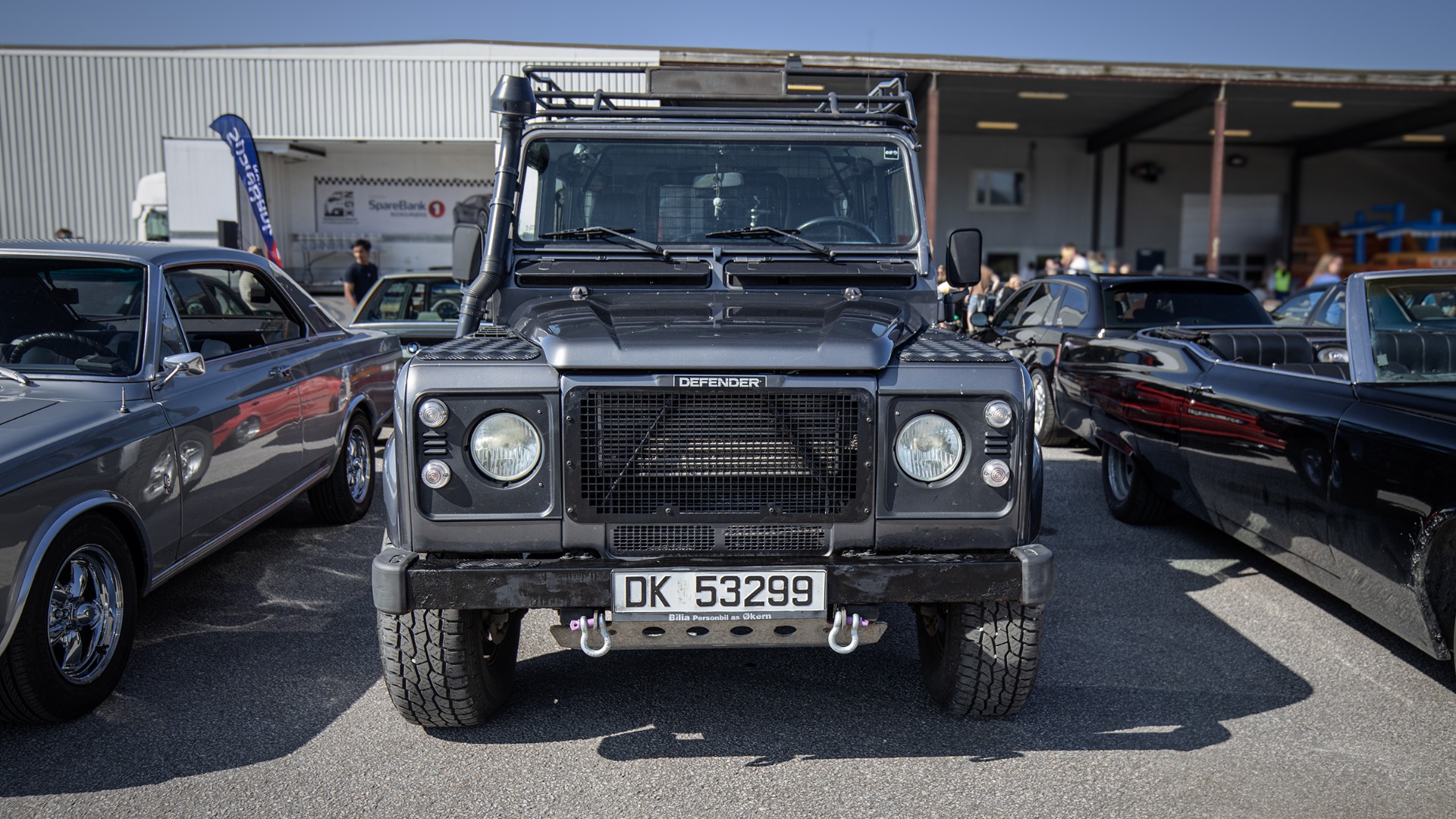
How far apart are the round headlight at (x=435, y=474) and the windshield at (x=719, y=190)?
1.44m

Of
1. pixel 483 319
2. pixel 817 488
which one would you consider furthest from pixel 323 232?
pixel 817 488

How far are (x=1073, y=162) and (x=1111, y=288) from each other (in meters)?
20.0

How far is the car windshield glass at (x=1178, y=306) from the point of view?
7.58 meters

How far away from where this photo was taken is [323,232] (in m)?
20.0

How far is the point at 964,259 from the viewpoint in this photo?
4199 mm

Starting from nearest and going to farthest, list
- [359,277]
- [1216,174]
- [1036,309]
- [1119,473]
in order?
[1119,473] → [1036,309] → [359,277] → [1216,174]

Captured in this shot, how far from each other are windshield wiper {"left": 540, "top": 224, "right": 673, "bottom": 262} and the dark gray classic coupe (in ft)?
5.05

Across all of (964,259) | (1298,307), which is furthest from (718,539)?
(1298,307)

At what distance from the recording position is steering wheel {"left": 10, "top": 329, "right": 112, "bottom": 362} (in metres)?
3.99

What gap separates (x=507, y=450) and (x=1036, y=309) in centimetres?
680

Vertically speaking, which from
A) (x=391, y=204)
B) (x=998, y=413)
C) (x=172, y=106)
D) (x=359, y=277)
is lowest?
(x=998, y=413)

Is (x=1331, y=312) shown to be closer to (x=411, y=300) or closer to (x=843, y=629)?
(x=843, y=629)

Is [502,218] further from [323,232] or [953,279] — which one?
[323,232]

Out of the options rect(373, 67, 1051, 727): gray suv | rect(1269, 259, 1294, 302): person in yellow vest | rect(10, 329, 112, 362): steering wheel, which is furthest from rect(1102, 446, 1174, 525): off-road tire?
rect(1269, 259, 1294, 302): person in yellow vest
